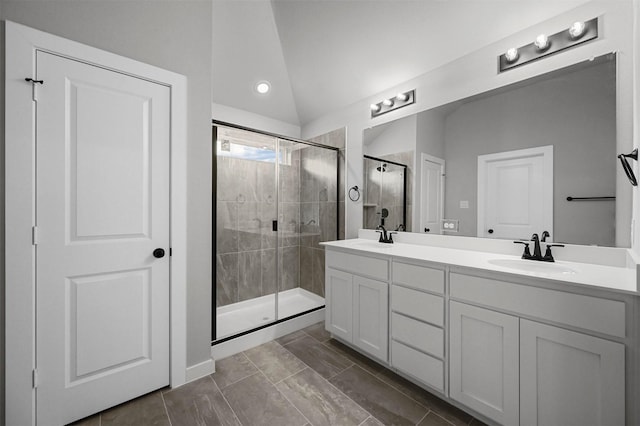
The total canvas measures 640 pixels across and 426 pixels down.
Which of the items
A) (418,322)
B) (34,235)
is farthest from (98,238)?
(418,322)

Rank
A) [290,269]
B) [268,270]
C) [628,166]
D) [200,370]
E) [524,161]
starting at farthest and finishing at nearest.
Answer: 1. [290,269]
2. [268,270]
3. [200,370]
4. [524,161]
5. [628,166]

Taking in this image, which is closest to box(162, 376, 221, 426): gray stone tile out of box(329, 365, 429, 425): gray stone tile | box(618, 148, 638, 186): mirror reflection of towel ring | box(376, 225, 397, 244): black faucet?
box(329, 365, 429, 425): gray stone tile

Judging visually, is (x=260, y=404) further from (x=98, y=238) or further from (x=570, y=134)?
(x=570, y=134)

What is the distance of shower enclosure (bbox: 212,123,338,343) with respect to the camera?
273cm

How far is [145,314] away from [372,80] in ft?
8.82

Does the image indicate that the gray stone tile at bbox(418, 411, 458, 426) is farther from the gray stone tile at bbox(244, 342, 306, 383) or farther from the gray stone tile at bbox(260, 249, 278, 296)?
the gray stone tile at bbox(260, 249, 278, 296)

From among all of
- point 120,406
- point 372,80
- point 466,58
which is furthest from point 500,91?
point 120,406

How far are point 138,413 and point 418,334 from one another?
174cm

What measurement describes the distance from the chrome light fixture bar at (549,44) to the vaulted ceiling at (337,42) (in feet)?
0.46

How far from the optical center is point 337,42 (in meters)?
2.41

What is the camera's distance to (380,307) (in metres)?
1.87

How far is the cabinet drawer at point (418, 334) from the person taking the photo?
1546 millimetres

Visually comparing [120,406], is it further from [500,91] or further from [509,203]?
[500,91]

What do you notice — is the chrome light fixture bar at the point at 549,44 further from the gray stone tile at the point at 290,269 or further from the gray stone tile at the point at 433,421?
the gray stone tile at the point at 290,269
